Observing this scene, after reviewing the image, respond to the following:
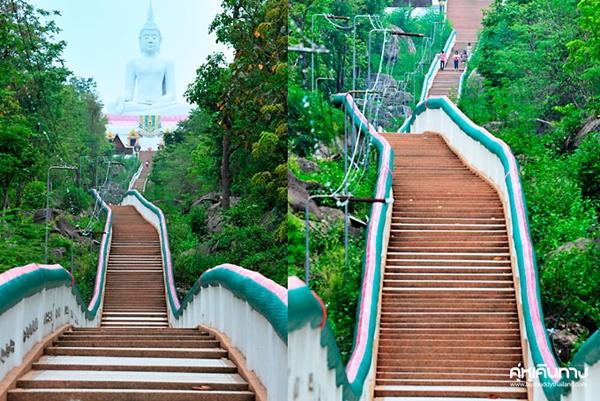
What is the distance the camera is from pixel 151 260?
511 inches

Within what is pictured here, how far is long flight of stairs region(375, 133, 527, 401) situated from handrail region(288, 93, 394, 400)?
0.14 m

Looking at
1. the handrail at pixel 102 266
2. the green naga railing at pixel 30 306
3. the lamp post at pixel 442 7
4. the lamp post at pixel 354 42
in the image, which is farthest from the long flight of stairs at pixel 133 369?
the handrail at pixel 102 266

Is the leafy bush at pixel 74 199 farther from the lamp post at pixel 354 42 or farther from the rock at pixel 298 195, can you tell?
the rock at pixel 298 195

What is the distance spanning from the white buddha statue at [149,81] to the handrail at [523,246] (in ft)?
6.33

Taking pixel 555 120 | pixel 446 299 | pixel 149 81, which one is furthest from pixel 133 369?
pixel 149 81

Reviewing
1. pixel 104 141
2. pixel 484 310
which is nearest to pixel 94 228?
pixel 104 141

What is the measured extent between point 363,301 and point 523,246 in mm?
1254

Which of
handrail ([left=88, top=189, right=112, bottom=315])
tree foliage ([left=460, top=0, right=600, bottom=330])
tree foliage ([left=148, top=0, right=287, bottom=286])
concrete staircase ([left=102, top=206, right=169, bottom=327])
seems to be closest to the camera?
Answer: tree foliage ([left=460, top=0, right=600, bottom=330])

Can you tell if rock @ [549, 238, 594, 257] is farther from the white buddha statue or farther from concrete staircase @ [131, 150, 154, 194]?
concrete staircase @ [131, 150, 154, 194]

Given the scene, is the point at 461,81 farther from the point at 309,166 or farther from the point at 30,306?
the point at 30,306

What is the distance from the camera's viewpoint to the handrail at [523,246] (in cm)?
485

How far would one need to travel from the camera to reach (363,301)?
17.3 feet

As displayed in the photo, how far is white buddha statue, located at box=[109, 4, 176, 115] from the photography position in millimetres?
8388

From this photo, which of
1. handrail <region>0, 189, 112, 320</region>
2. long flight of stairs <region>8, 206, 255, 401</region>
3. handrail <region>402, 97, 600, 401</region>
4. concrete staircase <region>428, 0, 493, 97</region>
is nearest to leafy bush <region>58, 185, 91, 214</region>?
handrail <region>0, 189, 112, 320</region>
